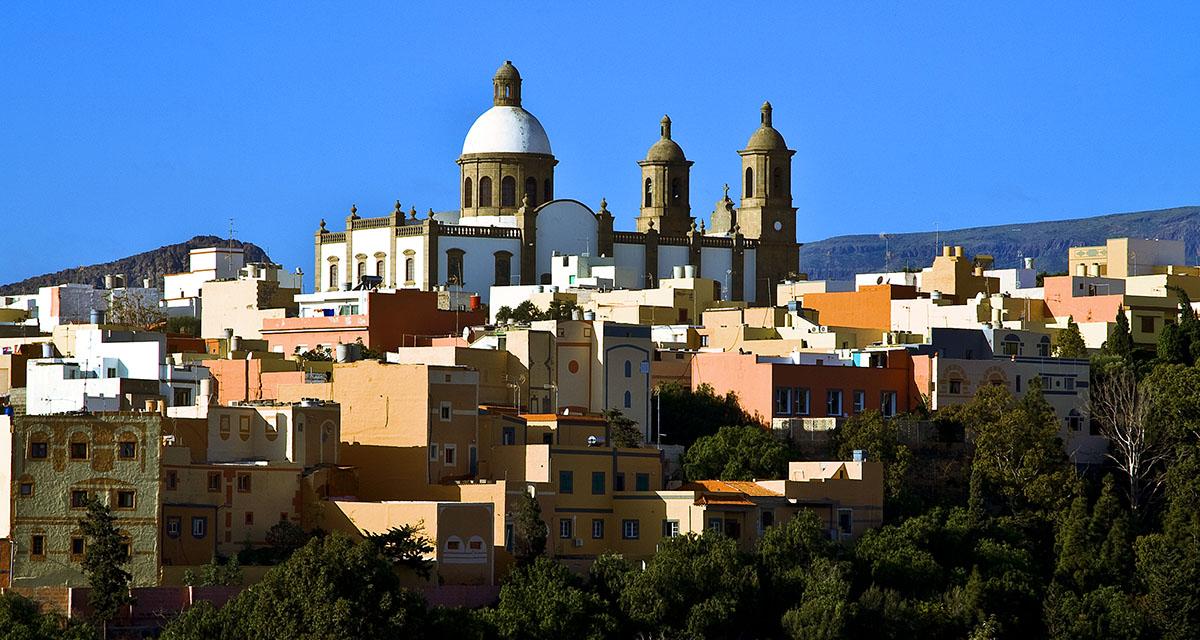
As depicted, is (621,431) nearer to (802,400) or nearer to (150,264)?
(802,400)

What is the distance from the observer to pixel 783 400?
51312 millimetres

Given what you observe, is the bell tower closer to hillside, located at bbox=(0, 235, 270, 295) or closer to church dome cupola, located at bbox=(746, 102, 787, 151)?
church dome cupola, located at bbox=(746, 102, 787, 151)

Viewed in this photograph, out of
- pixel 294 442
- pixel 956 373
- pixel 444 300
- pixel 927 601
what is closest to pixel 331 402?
pixel 294 442

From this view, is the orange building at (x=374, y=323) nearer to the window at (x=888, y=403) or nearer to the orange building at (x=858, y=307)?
the orange building at (x=858, y=307)

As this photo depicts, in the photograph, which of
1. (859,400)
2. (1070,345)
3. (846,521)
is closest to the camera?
(846,521)

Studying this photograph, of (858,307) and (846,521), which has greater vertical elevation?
(858,307)

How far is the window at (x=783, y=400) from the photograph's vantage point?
5119cm

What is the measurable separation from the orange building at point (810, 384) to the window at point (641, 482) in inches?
245

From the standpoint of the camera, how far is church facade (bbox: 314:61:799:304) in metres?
71.1

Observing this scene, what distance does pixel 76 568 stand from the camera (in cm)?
3909

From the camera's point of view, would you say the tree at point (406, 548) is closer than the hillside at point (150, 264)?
Yes

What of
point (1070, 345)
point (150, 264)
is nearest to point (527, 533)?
point (1070, 345)

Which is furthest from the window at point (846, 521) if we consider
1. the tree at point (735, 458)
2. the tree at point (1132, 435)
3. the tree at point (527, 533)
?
the tree at point (1132, 435)

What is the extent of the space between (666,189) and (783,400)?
27.8m
